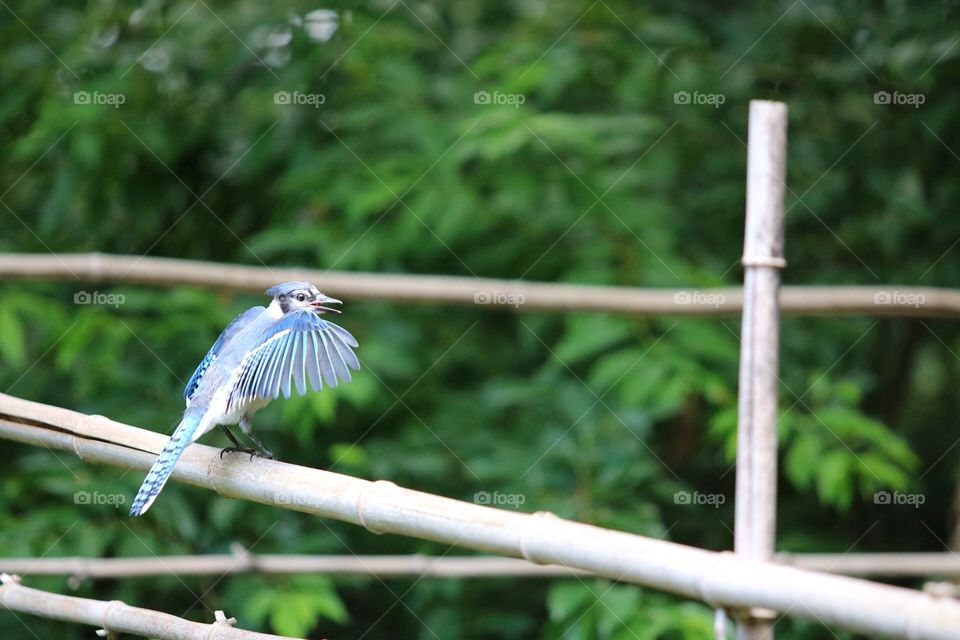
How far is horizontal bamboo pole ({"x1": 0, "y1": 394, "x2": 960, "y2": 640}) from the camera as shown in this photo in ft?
2.87

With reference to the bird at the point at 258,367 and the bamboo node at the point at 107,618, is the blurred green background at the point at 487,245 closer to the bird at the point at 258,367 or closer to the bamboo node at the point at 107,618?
the bird at the point at 258,367

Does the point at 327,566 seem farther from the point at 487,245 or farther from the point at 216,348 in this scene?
the point at 487,245

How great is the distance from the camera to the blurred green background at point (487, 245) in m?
2.95

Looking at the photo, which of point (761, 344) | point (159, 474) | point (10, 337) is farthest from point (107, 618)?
point (10, 337)

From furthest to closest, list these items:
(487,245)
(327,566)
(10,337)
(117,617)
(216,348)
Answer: (487,245), (10,337), (327,566), (216,348), (117,617)

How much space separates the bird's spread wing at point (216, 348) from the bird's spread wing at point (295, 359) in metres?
0.16

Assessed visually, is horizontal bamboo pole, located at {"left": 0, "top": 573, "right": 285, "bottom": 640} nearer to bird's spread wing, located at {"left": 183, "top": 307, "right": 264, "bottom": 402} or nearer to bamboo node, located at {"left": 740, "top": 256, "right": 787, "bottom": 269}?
bird's spread wing, located at {"left": 183, "top": 307, "right": 264, "bottom": 402}

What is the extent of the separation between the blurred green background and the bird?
3.09 feet

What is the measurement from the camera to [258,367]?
1.67 meters

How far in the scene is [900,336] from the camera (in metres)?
4.01

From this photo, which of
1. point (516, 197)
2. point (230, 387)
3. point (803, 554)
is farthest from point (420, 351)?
point (230, 387)

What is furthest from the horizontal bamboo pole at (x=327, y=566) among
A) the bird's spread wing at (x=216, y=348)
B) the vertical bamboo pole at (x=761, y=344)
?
the vertical bamboo pole at (x=761, y=344)

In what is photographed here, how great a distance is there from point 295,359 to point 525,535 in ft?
1.98

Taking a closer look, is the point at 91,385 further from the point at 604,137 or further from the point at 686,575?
the point at 686,575
